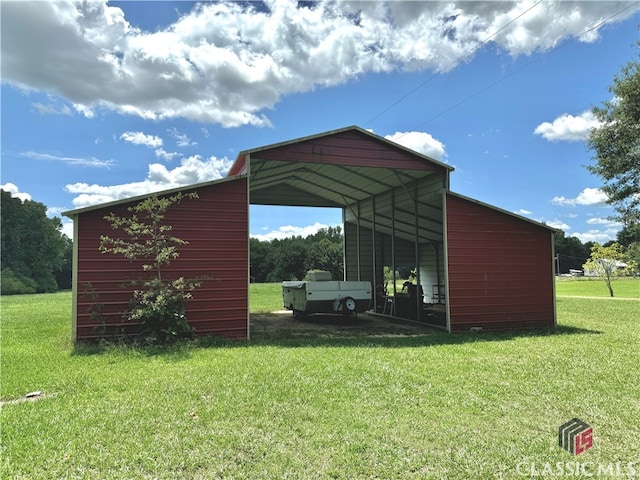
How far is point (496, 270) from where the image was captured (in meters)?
11.4

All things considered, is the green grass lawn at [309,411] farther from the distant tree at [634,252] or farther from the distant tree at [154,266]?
the distant tree at [634,252]

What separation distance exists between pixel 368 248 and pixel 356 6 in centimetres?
1020

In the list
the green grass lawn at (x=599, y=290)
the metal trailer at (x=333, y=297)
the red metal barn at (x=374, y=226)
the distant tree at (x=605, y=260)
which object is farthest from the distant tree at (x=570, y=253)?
the metal trailer at (x=333, y=297)

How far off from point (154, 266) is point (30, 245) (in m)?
49.4

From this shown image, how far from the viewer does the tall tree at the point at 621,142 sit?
1817 centimetres

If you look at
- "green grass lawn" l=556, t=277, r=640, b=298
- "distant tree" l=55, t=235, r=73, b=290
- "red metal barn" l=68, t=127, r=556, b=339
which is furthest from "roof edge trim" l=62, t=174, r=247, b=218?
"distant tree" l=55, t=235, r=73, b=290

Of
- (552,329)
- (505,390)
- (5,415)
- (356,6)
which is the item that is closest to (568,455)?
(505,390)

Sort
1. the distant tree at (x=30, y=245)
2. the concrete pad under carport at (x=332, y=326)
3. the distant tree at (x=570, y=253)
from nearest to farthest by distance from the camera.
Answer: the concrete pad under carport at (x=332, y=326)
the distant tree at (x=30, y=245)
the distant tree at (x=570, y=253)

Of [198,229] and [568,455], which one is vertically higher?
[198,229]

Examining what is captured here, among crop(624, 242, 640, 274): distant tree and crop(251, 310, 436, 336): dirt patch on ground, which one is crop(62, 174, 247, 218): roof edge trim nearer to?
crop(251, 310, 436, 336): dirt patch on ground

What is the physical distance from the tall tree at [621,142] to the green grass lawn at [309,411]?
46.9ft

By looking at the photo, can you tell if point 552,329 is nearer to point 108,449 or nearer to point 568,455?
point 568,455

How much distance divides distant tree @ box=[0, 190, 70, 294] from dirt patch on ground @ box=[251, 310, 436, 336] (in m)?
41.3

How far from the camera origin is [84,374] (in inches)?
238
